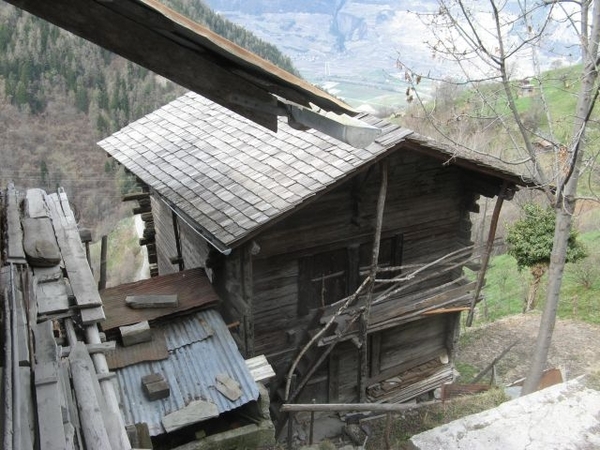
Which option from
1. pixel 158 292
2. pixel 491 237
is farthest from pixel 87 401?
pixel 491 237

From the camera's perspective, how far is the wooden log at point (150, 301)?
8156 millimetres

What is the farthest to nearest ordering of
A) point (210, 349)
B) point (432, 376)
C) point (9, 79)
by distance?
1. point (9, 79)
2. point (432, 376)
3. point (210, 349)

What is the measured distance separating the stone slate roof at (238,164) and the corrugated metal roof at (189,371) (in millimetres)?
1468

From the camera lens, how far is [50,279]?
509cm

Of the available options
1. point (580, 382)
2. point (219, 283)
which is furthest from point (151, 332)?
point (580, 382)

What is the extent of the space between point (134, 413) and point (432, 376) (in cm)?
753

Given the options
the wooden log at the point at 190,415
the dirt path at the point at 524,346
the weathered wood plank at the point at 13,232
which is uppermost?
the weathered wood plank at the point at 13,232

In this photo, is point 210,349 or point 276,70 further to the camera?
point 210,349

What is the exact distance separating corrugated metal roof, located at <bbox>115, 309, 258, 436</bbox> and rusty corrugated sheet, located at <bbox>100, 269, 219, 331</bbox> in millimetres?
274

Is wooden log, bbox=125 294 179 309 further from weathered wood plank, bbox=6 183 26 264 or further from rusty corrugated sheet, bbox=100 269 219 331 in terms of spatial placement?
weathered wood plank, bbox=6 183 26 264

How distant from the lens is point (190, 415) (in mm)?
6828

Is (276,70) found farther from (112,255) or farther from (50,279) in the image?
(112,255)

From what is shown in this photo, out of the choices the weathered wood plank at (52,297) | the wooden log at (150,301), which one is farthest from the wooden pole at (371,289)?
the weathered wood plank at (52,297)

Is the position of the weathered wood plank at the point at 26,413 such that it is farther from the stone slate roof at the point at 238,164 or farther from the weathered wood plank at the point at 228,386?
the stone slate roof at the point at 238,164
